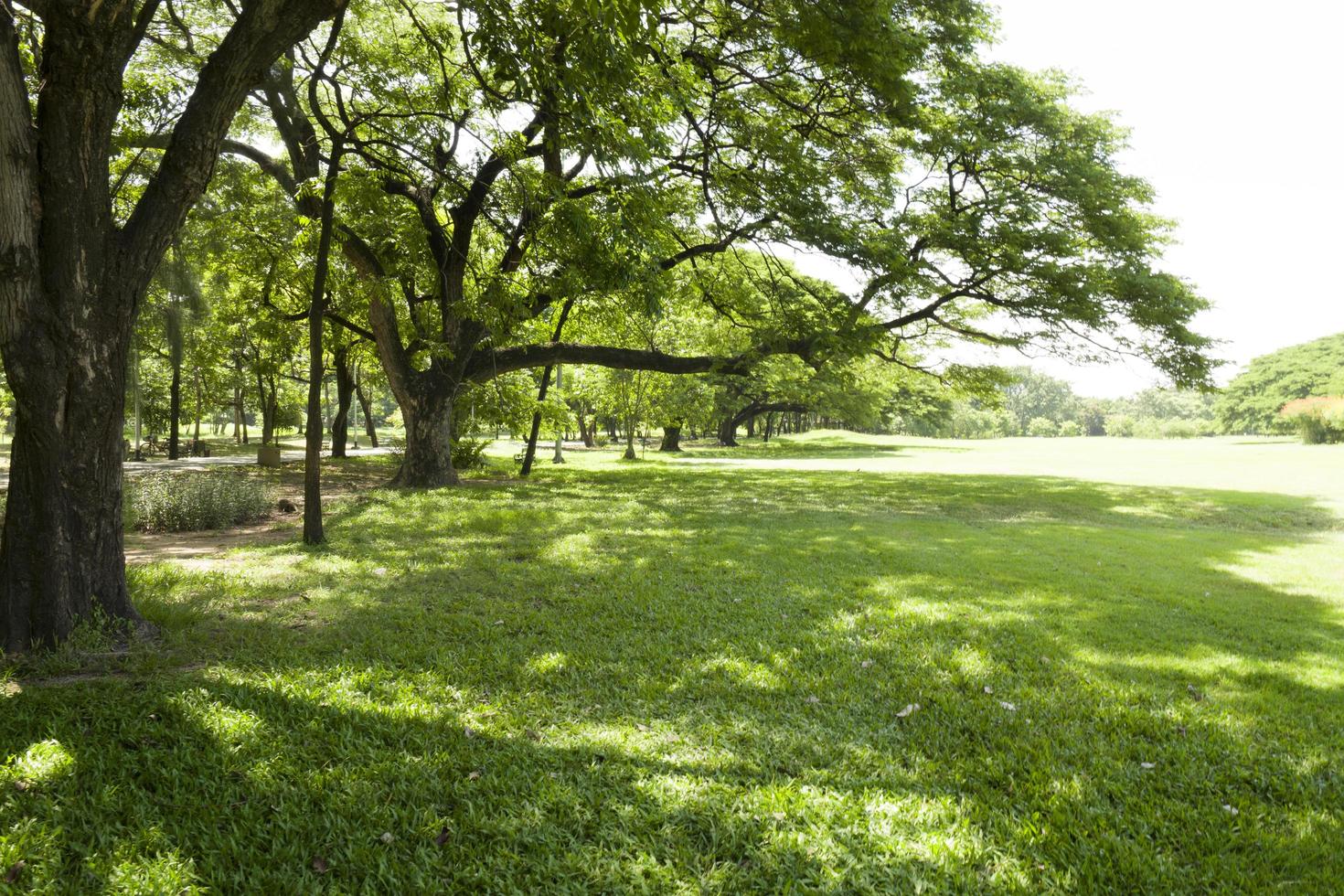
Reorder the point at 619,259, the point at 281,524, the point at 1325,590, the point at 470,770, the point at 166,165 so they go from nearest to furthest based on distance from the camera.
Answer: the point at 470,770 → the point at 166,165 → the point at 1325,590 → the point at 619,259 → the point at 281,524

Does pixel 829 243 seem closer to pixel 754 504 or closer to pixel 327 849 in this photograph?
pixel 754 504

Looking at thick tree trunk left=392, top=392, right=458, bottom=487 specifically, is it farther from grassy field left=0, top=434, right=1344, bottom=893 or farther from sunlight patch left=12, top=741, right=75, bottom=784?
sunlight patch left=12, top=741, right=75, bottom=784

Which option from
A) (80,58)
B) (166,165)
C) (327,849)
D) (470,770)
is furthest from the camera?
(166,165)

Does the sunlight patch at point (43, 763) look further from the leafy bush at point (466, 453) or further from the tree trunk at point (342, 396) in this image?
the tree trunk at point (342, 396)

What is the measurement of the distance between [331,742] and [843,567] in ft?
19.0

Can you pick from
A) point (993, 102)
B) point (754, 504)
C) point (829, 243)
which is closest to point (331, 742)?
point (754, 504)

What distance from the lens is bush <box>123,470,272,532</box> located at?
9.57m

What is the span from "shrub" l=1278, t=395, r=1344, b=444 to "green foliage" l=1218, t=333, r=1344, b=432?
15.7 metres

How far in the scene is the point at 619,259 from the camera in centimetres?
804

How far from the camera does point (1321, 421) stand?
35812 millimetres

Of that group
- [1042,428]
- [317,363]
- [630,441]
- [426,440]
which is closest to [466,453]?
[426,440]

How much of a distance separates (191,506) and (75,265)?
675 centimetres

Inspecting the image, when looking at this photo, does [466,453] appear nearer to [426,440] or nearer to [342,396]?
[426,440]

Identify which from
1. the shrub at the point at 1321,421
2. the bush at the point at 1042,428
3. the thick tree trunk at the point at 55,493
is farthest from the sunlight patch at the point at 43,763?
the bush at the point at 1042,428
